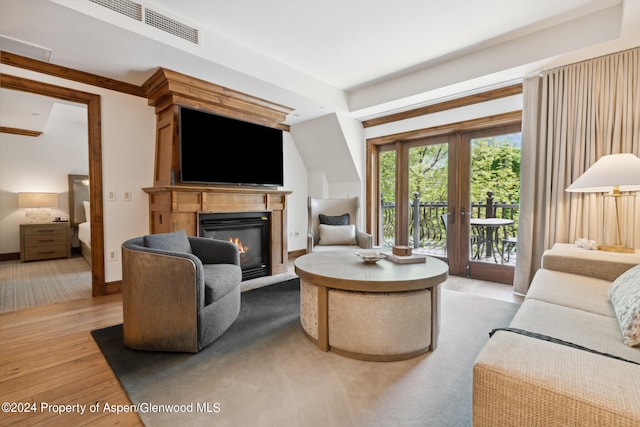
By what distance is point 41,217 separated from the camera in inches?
203

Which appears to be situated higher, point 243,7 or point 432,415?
point 243,7

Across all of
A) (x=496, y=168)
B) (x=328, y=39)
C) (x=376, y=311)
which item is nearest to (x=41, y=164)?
(x=328, y=39)

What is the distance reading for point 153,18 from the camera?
236 centimetres

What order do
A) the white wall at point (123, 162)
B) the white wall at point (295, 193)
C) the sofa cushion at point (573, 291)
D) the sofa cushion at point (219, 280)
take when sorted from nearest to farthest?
the sofa cushion at point (573, 291) → the sofa cushion at point (219, 280) → the white wall at point (123, 162) → the white wall at point (295, 193)

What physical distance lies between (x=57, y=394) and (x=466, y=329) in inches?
103

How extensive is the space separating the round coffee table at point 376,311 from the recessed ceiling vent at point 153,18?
88.6 inches

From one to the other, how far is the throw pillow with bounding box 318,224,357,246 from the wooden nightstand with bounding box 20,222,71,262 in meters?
4.57

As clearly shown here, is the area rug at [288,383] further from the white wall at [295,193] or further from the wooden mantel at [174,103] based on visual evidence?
the white wall at [295,193]

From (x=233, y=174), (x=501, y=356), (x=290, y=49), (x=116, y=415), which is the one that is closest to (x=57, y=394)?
(x=116, y=415)

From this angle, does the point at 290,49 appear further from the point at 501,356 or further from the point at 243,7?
the point at 501,356

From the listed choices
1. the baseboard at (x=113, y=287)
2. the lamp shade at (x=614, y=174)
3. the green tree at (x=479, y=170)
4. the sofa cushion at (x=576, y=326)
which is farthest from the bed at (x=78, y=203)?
the lamp shade at (x=614, y=174)

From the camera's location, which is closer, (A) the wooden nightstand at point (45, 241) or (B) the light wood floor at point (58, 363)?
(B) the light wood floor at point (58, 363)

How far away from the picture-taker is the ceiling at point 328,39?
7.47 ft

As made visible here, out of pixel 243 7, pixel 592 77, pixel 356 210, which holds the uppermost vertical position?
pixel 243 7
